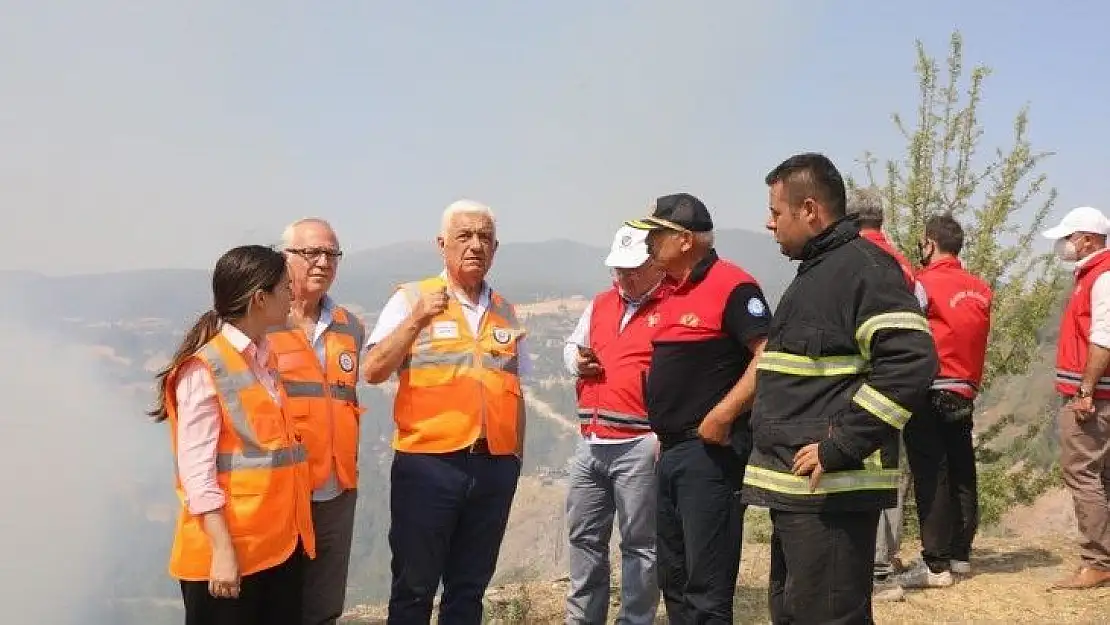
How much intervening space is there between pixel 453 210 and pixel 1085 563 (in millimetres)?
4925

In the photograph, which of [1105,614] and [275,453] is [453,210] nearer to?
[275,453]

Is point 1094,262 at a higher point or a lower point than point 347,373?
higher

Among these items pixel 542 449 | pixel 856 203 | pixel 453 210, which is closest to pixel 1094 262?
pixel 856 203

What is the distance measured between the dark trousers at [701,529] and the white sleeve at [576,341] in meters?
1.06

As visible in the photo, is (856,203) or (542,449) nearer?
(856,203)

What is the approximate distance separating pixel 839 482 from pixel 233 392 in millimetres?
2028

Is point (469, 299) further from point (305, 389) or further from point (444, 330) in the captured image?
point (305, 389)

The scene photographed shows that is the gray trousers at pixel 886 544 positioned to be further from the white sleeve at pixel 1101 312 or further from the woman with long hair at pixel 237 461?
the woman with long hair at pixel 237 461

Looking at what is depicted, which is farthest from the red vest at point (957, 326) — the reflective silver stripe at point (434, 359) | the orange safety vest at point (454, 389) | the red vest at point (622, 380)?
the reflective silver stripe at point (434, 359)

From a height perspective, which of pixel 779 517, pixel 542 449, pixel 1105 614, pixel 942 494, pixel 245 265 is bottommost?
pixel 542 449

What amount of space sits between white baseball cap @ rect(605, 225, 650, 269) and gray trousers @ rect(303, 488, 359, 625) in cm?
176

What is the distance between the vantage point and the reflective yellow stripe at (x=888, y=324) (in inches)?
109

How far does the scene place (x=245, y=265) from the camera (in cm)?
304

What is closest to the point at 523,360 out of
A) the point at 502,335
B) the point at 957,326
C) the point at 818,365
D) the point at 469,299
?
the point at 502,335
